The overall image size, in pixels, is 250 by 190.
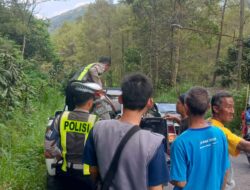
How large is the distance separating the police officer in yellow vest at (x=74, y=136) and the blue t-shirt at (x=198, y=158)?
0.97 m

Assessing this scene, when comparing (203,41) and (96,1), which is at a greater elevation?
(96,1)

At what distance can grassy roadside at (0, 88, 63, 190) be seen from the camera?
6.19 meters

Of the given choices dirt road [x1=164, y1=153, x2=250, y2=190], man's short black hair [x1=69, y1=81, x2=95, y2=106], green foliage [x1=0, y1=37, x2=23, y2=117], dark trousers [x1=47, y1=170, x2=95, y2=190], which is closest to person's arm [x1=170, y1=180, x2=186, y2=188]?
dark trousers [x1=47, y1=170, x2=95, y2=190]

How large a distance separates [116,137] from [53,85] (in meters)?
18.9

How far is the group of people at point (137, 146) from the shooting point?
2576 millimetres

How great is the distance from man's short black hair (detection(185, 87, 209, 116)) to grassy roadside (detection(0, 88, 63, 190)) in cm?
338

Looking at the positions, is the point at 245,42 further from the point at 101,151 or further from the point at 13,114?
the point at 101,151

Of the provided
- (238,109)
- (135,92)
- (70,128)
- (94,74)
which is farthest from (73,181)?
(238,109)

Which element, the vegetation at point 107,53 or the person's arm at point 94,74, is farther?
the vegetation at point 107,53

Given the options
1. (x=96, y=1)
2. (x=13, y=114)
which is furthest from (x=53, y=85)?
(x=96, y=1)

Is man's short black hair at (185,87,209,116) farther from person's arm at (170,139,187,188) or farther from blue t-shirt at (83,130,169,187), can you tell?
blue t-shirt at (83,130,169,187)

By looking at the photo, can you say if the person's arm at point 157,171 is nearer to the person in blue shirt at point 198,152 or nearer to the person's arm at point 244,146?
the person in blue shirt at point 198,152

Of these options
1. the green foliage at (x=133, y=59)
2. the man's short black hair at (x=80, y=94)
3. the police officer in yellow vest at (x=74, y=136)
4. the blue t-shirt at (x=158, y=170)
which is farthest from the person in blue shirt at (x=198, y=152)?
the green foliage at (x=133, y=59)

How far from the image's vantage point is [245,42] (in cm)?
2255
